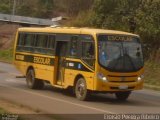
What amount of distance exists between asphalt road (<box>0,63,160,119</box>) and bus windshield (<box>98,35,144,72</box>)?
51.2 inches

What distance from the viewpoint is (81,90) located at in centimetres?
1995

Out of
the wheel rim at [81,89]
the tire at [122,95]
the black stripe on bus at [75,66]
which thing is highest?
the black stripe on bus at [75,66]

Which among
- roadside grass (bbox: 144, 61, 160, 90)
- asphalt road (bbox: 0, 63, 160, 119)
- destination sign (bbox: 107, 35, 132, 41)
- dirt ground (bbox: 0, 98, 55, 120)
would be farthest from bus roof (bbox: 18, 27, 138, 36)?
roadside grass (bbox: 144, 61, 160, 90)

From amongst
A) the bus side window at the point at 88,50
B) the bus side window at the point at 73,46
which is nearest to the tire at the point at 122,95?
the bus side window at the point at 88,50

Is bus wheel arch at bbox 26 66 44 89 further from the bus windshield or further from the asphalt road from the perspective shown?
the bus windshield

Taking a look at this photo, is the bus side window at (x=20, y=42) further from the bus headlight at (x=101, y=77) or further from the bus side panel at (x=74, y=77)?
the bus headlight at (x=101, y=77)

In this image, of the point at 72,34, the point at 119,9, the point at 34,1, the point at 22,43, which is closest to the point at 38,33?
the point at 22,43

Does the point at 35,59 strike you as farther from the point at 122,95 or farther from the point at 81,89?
the point at 122,95

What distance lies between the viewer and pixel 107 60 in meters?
19.3

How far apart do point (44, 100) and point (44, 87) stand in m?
5.19

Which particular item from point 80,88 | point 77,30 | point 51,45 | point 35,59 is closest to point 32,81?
point 35,59

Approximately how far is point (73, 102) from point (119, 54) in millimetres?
2316

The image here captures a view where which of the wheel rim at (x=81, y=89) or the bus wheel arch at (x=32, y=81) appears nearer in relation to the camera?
the wheel rim at (x=81, y=89)

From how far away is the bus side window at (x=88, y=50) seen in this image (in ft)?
63.8
